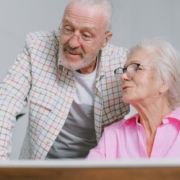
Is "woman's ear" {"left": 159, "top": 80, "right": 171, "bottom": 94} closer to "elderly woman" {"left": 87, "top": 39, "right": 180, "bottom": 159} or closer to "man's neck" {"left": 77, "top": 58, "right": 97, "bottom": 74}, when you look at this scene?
"elderly woman" {"left": 87, "top": 39, "right": 180, "bottom": 159}

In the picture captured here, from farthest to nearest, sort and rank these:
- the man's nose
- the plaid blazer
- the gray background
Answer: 1. the gray background
2. the plaid blazer
3. the man's nose

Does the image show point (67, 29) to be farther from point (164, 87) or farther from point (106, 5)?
point (164, 87)

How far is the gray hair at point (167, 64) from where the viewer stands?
1220mm

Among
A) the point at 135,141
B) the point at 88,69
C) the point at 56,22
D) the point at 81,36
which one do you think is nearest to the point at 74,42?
the point at 81,36

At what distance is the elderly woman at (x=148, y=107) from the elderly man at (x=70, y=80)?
6.0 inches

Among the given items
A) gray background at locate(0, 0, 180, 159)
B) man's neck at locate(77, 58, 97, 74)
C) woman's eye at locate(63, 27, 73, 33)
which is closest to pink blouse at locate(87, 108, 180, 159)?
man's neck at locate(77, 58, 97, 74)

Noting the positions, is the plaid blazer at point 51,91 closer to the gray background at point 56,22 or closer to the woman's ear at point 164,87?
the woman's ear at point 164,87

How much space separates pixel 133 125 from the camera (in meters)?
1.25

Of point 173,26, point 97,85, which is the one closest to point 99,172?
point 97,85

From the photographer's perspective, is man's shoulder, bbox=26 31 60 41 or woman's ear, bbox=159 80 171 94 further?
man's shoulder, bbox=26 31 60 41

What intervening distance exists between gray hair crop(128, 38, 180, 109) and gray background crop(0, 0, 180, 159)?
1.30m

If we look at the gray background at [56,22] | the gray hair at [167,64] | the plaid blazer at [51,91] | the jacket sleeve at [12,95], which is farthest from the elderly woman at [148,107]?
the gray background at [56,22]

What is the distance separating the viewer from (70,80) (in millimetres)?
1410

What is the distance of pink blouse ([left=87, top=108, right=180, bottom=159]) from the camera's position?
1.13 meters
